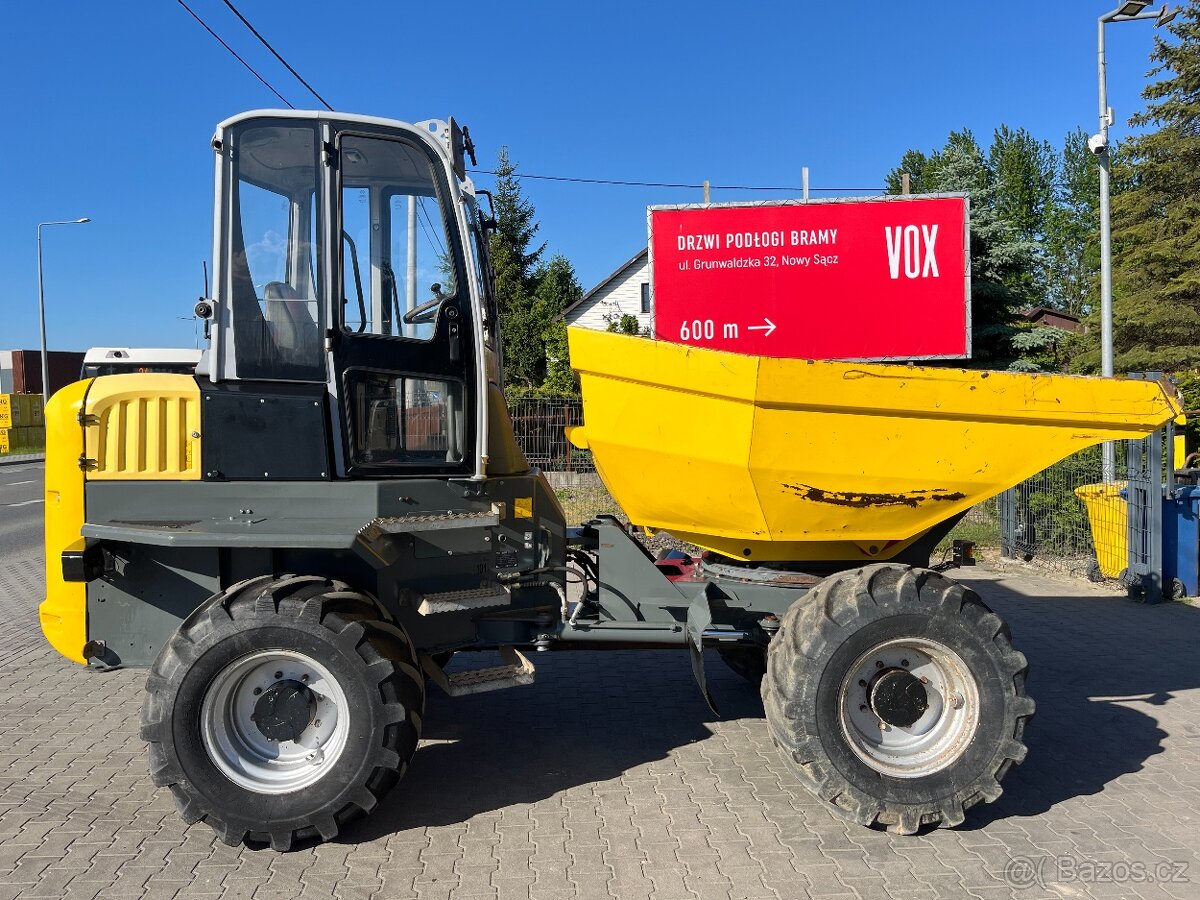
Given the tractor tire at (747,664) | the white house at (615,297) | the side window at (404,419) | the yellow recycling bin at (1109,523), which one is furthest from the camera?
the white house at (615,297)

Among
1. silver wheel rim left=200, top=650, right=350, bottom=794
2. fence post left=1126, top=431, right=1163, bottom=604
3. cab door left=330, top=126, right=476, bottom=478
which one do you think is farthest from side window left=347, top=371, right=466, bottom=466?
fence post left=1126, top=431, right=1163, bottom=604

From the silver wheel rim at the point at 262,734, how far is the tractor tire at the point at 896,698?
77.8 inches

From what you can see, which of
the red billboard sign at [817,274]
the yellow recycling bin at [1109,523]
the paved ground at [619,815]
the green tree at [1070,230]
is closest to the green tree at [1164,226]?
the red billboard sign at [817,274]

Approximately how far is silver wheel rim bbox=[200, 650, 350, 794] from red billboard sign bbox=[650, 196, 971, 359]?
10157 mm

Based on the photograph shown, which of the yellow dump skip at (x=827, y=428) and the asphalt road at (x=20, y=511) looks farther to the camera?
the asphalt road at (x=20, y=511)

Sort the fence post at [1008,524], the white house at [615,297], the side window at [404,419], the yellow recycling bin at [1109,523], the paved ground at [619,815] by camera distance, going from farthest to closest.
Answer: the white house at [615,297] < the fence post at [1008,524] < the yellow recycling bin at [1109,523] < the side window at [404,419] < the paved ground at [619,815]

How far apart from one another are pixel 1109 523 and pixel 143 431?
8.94m

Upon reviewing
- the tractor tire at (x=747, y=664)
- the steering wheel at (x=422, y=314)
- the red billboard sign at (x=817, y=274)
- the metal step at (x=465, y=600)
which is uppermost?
the red billboard sign at (x=817, y=274)

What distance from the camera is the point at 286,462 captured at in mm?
4172

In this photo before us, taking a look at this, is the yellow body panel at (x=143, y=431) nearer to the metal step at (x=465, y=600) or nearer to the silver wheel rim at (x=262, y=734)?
the silver wheel rim at (x=262, y=734)

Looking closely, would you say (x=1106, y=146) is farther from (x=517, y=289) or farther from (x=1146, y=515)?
(x=517, y=289)

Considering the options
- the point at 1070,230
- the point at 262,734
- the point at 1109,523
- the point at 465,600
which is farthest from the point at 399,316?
the point at 1070,230

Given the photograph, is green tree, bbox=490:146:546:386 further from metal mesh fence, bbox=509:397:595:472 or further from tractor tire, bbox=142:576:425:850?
tractor tire, bbox=142:576:425:850

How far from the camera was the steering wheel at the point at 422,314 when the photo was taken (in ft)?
14.4
